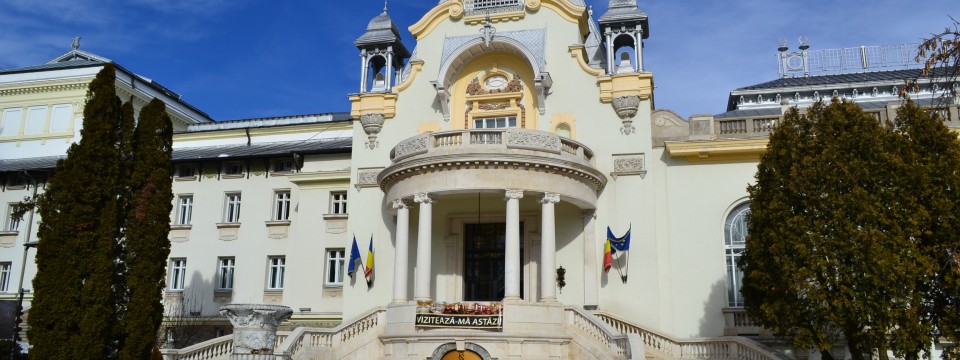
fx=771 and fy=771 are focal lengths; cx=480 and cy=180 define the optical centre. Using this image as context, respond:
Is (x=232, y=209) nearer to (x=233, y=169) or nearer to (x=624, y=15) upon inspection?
(x=233, y=169)

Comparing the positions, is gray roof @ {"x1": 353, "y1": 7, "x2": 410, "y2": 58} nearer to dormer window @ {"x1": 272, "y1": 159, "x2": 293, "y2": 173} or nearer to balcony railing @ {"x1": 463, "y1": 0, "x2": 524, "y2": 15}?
balcony railing @ {"x1": 463, "y1": 0, "x2": 524, "y2": 15}

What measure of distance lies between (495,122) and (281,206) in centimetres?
967

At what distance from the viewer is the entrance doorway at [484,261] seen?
85.5 ft

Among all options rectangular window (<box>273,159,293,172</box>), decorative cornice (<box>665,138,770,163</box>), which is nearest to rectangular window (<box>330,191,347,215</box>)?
rectangular window (<box>273,159,293,172</box>)

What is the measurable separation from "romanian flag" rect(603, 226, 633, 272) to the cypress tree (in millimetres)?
13964

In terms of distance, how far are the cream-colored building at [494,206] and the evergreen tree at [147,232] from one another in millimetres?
1328

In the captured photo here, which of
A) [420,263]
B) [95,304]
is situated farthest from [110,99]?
[420,263]

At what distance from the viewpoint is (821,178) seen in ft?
52.6

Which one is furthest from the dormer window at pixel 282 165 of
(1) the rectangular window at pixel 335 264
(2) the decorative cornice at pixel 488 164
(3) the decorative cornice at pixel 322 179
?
(2) the decorative cornice at pixel 488 164

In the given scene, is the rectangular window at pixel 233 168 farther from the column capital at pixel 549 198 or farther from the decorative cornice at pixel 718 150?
the decorative cornice at pixel 718 150

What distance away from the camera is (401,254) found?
2350 centimetres

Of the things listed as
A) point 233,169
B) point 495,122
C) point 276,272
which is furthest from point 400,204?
point 233,169

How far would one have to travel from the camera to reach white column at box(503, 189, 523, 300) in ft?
71.9

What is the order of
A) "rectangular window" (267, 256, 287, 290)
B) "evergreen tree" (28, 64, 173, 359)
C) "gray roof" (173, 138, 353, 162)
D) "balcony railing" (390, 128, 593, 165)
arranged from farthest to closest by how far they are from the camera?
"gray roof" (173, 138, 353, 162)
"rectangular window" (267, 256, 287, 290)
"balcony railing" (390, 128, 593, 165)
"evergreen tree" (28, 64, 173, 359)
